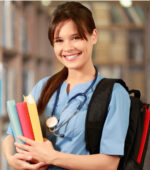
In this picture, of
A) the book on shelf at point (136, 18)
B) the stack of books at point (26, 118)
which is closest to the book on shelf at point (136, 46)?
the book on shelf at point (136, 18)

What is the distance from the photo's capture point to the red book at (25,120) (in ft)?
3.20

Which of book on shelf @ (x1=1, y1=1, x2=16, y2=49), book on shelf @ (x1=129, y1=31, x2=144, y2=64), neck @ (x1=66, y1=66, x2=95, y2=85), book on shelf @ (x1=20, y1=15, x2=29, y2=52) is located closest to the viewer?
neck @ (x1=66, y1=66, x2=95, y2=85)

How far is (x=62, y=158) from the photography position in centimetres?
96

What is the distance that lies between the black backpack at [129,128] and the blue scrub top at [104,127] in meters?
0.02

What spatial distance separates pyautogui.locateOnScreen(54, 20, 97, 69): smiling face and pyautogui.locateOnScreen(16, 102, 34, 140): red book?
0.73ft

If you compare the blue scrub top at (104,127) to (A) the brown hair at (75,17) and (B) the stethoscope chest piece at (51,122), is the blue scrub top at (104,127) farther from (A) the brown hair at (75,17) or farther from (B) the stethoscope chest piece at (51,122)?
(A) the brown hair at (75,17)

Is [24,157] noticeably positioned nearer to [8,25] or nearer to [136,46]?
[8,25]

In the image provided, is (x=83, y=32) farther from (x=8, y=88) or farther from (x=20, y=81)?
(x=20, y=81)

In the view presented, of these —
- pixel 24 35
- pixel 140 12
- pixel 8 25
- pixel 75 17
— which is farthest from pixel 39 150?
pixel 140 12

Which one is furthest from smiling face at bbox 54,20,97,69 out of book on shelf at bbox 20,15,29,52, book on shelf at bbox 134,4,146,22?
book on shelf at bbox 134,4,146,22

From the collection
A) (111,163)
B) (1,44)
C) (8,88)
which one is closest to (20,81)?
(8,88)

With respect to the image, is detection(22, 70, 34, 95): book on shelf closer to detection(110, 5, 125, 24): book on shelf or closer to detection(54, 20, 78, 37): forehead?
detection(110, 5, 125, 24): book on shelf

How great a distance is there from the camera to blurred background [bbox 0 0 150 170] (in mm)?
2455

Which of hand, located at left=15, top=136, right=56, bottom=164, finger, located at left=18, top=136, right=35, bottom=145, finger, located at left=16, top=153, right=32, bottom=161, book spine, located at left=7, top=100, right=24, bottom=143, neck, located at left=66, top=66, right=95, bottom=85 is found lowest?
finger, located at left=16, top=153, right=32, bottom=161
